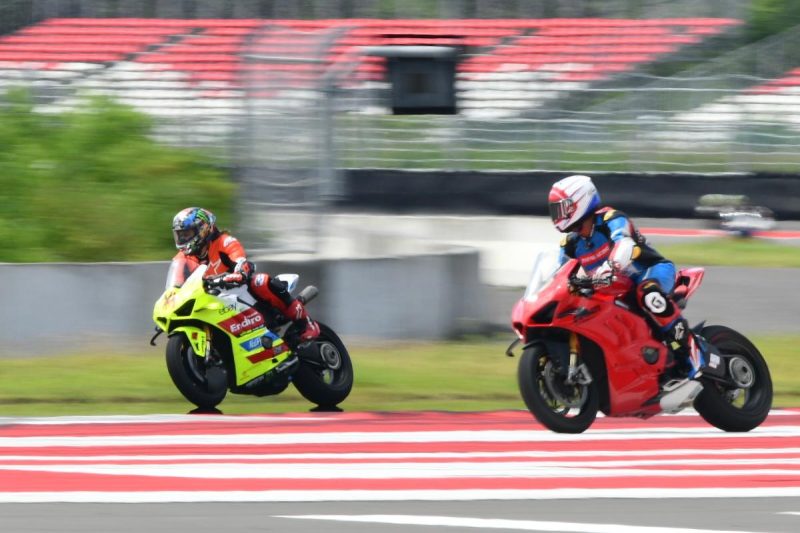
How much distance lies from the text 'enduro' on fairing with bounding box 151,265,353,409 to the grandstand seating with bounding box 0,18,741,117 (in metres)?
11.9

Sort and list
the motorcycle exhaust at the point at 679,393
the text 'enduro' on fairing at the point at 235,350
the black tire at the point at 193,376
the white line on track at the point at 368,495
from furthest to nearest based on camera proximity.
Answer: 1. the text 'enduro' on fairing at the point at 235,350
2. the black tire at the point at 193,376
3. the motorcycle exhaust at the point at 679,393
4. the white line on track at the point at 368,495

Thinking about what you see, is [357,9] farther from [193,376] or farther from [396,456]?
[396,456]

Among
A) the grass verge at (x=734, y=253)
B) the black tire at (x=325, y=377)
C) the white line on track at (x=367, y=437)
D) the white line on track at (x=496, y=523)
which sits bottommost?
the grass verge at (x=734, y=253)

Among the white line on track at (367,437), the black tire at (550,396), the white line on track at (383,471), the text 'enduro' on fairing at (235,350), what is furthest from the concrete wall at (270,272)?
the white line on track at (383,471)

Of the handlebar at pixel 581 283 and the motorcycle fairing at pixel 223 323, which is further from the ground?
the handlebar at pixel 581 283

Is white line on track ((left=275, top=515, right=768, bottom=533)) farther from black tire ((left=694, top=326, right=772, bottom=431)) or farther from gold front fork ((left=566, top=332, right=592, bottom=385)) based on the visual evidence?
black tire ((left=694, top=326, right=772, bottom=431))

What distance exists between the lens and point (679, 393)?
27.6ft

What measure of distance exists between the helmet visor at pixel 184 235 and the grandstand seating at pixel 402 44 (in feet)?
39.0

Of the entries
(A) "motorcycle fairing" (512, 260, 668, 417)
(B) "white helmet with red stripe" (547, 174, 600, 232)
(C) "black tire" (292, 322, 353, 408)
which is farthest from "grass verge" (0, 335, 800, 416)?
(B) "white helmet with red stripe" (547, 174, 600, 232)

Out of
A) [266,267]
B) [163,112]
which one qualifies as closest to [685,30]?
[163,112]

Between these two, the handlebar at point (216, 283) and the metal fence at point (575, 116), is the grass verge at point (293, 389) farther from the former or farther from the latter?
the metal fence at point (575, 116)

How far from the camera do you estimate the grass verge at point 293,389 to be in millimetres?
10031

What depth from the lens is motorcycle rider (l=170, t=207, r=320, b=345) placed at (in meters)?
9.73

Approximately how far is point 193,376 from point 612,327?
9.54ft
